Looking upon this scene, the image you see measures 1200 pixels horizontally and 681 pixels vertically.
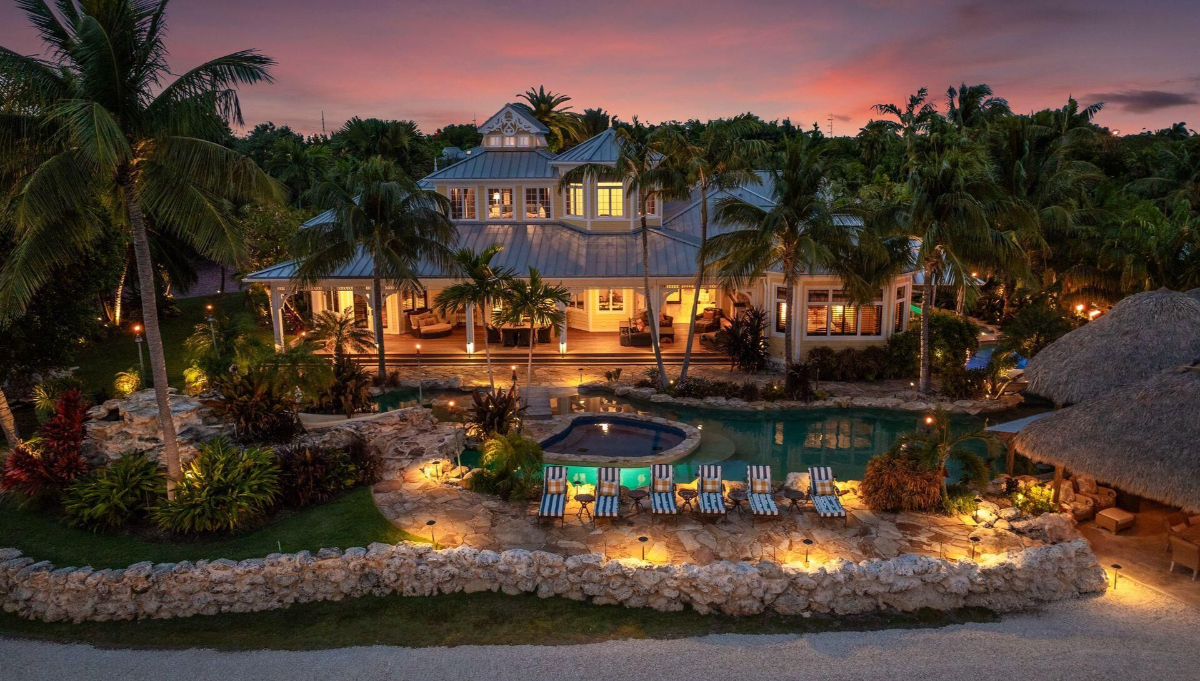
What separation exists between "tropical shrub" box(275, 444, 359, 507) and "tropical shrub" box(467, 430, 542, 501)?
2.35m

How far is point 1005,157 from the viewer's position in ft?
96.0

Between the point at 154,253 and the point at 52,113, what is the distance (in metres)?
20.3

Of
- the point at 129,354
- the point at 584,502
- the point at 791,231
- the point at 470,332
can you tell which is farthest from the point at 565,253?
the point at 129,354

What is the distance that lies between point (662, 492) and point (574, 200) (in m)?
17.2

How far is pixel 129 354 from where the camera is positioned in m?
23.8

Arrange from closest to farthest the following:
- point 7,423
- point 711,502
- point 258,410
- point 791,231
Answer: point 711,502 < point 7,423 < point 258,410 < point 791,231

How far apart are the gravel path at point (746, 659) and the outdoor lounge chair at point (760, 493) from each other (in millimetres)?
2819

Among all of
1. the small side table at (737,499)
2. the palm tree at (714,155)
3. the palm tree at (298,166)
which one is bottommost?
the small side table at (737,499)

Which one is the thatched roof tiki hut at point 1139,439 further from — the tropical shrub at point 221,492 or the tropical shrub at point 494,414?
the tropical shrub at point 221,492

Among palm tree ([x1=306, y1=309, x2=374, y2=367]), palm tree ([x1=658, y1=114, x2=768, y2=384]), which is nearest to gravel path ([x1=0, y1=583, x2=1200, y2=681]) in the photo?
palm tree ([x1=658, y1=114, x2=768, y2=384])

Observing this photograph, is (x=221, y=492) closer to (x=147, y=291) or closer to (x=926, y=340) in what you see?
(x=147, y=291)

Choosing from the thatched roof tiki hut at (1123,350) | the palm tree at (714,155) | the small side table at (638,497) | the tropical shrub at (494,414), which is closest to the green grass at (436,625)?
the small side table at (638,497)

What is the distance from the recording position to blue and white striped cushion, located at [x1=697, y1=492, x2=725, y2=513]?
11984 millimetres

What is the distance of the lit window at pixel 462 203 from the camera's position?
91.0 ft
